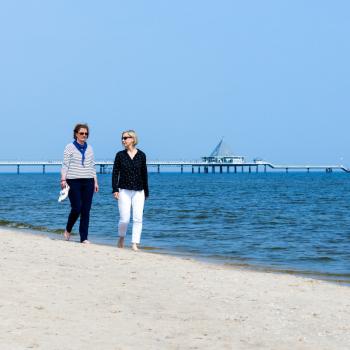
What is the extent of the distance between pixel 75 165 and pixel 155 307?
437 cm

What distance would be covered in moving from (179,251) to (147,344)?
8.13m

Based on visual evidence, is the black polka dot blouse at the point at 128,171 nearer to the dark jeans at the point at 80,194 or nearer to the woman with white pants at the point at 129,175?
the woman with white pants at the point at 129,175

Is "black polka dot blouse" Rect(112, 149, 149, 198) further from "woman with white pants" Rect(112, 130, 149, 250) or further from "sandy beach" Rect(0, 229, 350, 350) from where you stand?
"sandy beach" Rect(0, 229, 350, 350)

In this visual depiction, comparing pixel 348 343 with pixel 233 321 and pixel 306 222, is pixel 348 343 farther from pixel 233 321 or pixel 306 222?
pixel 306 222

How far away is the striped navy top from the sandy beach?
177 cm

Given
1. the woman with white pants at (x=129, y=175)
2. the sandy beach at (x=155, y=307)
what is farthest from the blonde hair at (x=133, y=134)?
the sandy beach at (x=155, y=307)

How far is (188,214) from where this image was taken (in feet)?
82.8

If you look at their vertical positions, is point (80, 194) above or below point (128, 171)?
below

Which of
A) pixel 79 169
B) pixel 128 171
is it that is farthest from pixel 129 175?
pixel 79 169

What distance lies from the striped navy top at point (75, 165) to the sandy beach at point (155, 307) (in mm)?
1773

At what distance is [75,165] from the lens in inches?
388

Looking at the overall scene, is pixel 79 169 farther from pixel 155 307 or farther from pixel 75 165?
pixel 155 307

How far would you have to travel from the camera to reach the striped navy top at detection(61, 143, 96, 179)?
9844 millimetres

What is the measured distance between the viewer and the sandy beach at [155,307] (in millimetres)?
4848
